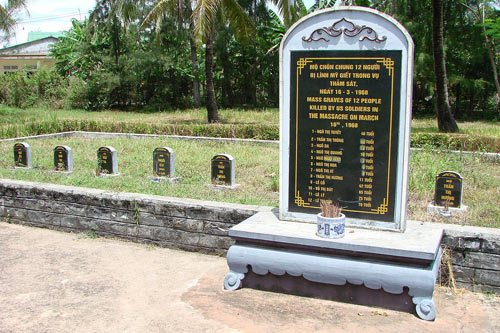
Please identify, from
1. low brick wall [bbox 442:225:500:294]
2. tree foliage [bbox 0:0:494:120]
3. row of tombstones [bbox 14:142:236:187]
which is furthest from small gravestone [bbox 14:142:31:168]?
tree foliage [bbox 0:0:494:120]

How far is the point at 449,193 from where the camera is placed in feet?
21.8

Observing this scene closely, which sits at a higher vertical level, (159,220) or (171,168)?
(171,168)

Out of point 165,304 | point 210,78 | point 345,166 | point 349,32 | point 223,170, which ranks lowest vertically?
point 165,304

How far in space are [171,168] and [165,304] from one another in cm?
466

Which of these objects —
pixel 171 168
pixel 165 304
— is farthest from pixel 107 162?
pixel 165 304

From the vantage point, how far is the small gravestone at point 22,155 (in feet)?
33.2

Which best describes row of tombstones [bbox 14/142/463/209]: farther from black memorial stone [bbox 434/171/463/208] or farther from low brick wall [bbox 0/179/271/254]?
low brick wall [bbox 0/179/271/254]

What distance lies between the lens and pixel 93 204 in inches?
240

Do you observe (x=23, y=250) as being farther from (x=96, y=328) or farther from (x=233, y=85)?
(x=233, y=85)

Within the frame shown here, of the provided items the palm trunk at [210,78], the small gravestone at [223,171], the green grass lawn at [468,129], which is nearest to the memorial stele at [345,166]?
the small gravestone at [223,171]

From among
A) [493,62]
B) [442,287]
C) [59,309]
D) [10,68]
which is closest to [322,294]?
[442,287]

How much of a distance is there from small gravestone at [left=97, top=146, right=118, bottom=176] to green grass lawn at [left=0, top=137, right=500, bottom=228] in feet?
0.66

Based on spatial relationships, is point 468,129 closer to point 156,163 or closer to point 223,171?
point 223,171

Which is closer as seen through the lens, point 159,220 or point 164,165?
point 159,220
